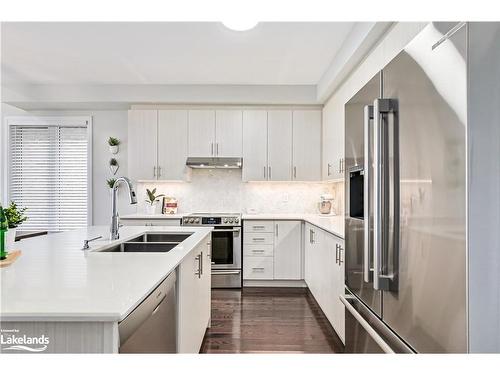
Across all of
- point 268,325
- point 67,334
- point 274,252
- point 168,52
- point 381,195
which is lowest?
point 268,325

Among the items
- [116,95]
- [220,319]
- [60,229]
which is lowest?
[220,319]

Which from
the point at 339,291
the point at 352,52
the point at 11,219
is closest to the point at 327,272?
the point at 339,291

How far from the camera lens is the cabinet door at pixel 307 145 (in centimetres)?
464

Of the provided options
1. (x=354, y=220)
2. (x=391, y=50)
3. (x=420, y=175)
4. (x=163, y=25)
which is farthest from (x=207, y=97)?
(x=420, y=175)

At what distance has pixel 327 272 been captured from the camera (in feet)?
9.75

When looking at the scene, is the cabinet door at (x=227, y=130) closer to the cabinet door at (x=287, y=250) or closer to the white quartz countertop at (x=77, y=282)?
the cabinet door at (x=287, y=250)

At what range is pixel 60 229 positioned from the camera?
4.97 metres

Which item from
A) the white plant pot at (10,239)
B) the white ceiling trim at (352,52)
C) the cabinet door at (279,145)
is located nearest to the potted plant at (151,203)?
the cabinet door at (279,145)

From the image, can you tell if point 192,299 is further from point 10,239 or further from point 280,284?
point 280,284

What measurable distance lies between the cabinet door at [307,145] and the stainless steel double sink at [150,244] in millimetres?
2379

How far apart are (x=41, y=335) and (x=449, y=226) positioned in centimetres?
114

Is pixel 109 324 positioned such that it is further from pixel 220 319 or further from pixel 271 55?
pixel 271 55

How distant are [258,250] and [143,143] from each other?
2.12 metres

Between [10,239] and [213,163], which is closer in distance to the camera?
[10,239]
